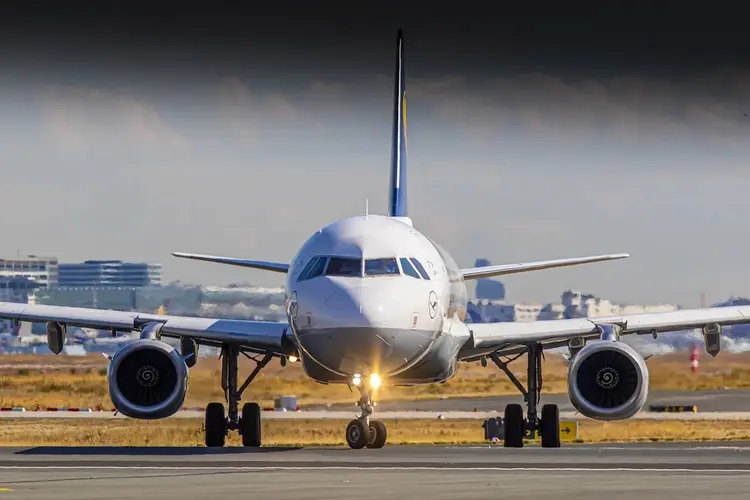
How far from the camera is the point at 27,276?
12769cm

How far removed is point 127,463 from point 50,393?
143ft

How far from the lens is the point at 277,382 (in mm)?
72562

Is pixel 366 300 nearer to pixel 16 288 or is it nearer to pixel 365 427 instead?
pixel 365 427

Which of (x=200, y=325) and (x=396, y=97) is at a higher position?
(x=396, y=97)

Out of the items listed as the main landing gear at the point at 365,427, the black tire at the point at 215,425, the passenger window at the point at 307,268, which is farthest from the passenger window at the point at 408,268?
the black tire at the point at 215,425

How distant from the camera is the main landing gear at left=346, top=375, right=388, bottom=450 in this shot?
1233 inches

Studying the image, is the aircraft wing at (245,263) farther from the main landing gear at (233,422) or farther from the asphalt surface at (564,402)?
the asphalt surface at (564,402)

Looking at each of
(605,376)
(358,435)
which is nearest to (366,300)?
(358,435)

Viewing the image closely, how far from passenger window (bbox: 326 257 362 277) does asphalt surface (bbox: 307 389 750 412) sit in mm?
31321

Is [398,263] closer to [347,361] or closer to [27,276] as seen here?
[347,361]

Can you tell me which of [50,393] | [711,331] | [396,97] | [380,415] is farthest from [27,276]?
[711,331]

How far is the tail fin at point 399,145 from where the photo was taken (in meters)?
41.9

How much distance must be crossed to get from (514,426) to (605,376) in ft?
9.41

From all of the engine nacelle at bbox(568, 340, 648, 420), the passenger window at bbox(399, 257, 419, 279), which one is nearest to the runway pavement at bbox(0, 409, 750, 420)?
the engine nacelle at bbox(568, 340, 648, 420)
